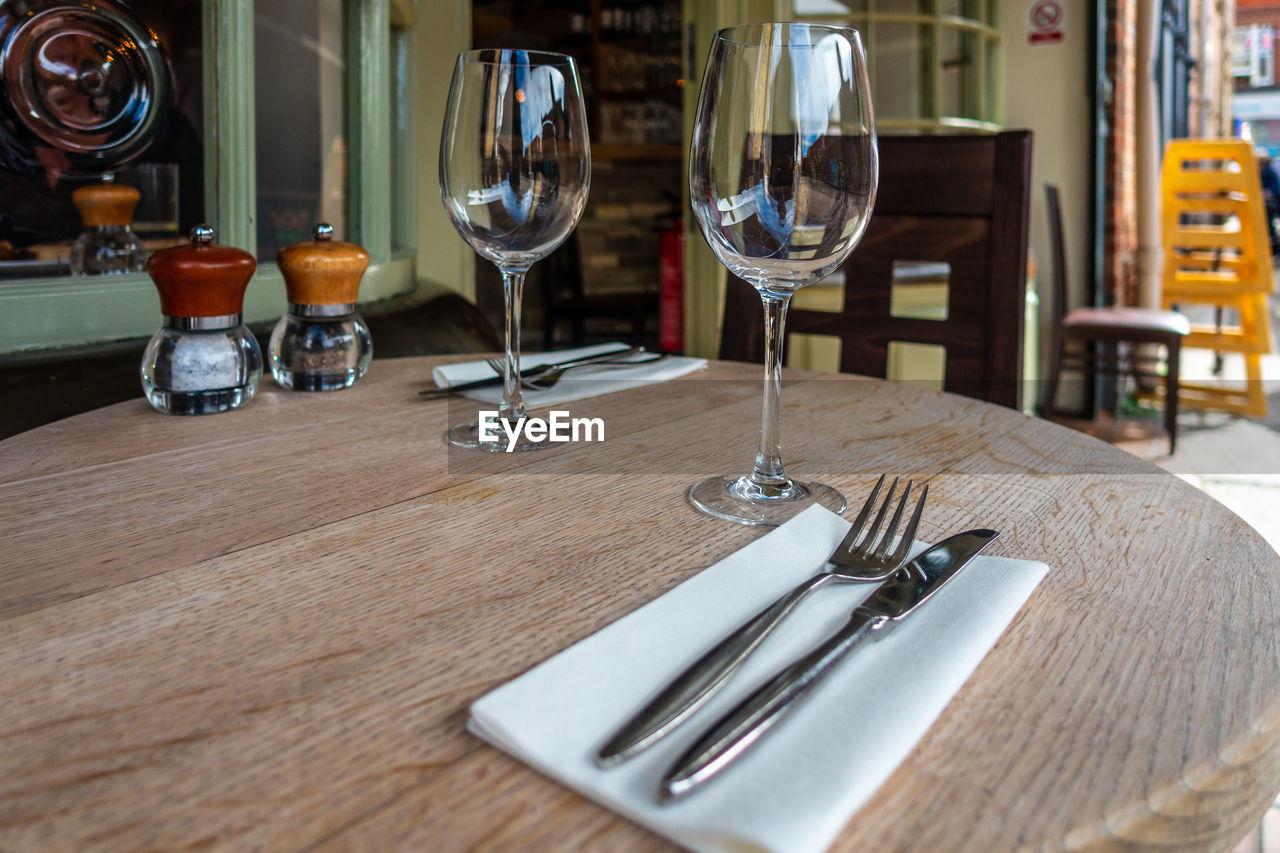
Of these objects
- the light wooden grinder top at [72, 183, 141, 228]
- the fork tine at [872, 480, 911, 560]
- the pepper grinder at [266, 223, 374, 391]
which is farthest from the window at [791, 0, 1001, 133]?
the fork tine at [872, 480, 911, 560]

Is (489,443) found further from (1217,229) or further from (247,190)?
(1217,229)

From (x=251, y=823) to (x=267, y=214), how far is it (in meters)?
1.40

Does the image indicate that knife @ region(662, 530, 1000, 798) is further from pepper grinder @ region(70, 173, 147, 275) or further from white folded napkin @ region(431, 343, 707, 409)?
pepper grinder @ region(70, 173, 147, 275)

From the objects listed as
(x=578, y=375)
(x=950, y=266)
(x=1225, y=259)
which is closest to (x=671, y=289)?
(x=1225, y=259)

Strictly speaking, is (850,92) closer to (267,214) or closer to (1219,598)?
(1219,598)

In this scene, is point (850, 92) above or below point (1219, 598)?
above

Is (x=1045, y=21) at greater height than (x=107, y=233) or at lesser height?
greater

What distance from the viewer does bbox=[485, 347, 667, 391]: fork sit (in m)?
0.86

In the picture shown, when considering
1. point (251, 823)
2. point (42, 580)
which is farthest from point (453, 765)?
point (42, 580)

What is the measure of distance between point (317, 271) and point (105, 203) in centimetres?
61

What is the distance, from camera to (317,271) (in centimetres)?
84

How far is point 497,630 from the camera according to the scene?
386 mm

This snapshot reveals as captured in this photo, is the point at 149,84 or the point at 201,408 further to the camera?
the point at 149,84

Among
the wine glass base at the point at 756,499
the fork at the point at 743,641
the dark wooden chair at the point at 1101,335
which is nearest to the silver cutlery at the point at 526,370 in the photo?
the wine glass base at the point at 756,499
